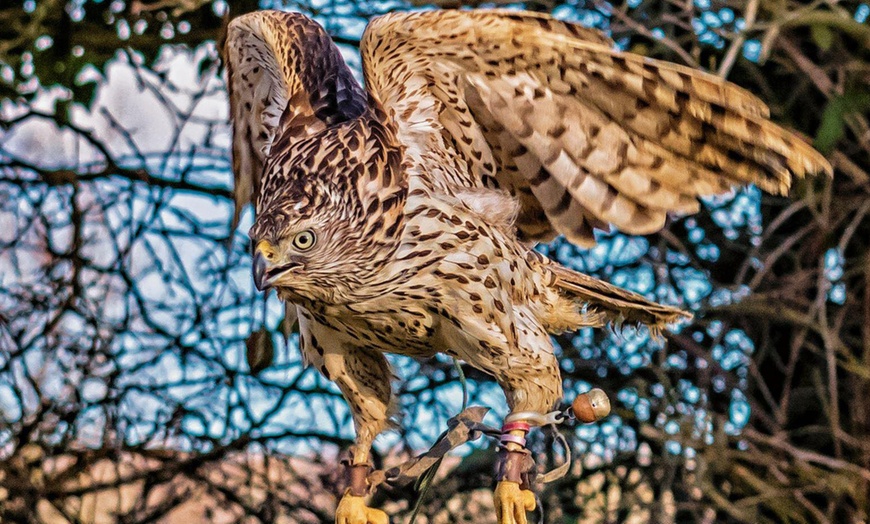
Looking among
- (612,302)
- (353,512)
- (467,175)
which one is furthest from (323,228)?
(612,302)

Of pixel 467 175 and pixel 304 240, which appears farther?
pixel 467 175

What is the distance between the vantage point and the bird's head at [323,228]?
142cm

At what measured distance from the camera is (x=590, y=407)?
61.4 inches

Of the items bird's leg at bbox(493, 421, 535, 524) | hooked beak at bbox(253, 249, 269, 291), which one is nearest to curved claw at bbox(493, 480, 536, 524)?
bird's leg at bbox(493, 421, 535, 524)

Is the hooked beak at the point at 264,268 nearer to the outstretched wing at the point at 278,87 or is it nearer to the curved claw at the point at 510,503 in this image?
the outstretched wing at the point at 278,87

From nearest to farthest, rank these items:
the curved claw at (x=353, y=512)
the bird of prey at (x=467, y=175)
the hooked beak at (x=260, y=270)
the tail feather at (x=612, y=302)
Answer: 1. the hooked beak at (x=260, y=270)
2. the bird of prey at (x=467, y=175)
3. the curved claw at (x=353, y=512)
4. the tail feather at (x=612, y=302)

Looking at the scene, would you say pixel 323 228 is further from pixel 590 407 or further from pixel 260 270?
pixel 590 407

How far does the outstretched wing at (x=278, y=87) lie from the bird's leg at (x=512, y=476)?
0.51 meters

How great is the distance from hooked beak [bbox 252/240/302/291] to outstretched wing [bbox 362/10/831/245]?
1.14 feet

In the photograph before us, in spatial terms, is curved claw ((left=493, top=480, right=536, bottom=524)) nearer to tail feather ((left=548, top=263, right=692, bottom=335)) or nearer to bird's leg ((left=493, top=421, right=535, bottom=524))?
bird's leg ((left=493, top=421, right=535, bottom=524))

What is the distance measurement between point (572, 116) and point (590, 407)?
405 mm

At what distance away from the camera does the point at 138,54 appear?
358 centimetres

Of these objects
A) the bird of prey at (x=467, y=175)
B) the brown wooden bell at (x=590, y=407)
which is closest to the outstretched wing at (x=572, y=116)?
the bird of prey at (x=467, y=175)

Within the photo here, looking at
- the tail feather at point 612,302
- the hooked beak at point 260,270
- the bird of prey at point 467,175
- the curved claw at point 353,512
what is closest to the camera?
the hooked beak at point 260,270
